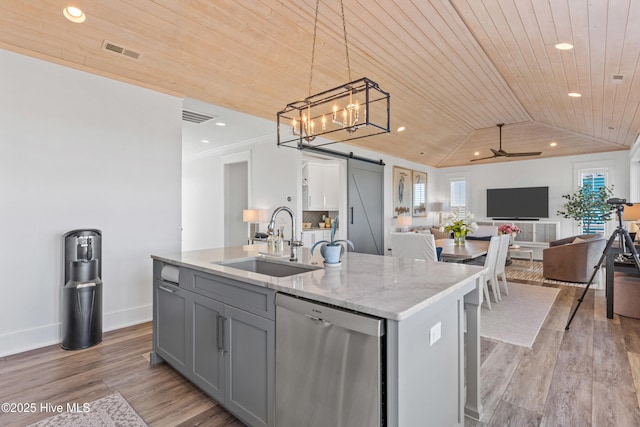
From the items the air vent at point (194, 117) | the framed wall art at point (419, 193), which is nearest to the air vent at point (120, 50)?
the air vent at point (194, 117)

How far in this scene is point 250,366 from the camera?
5.96 ft

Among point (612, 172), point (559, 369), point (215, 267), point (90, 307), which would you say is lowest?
point (559, 369)

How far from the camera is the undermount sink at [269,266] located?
7.44 feet

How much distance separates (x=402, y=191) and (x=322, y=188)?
247 centimetres

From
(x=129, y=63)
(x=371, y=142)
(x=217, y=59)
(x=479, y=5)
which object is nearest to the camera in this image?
(x=479, y=5)

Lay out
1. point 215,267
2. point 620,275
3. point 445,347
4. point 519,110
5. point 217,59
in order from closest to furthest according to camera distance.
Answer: point 445,347 → point 215,267 → point 217,59 → point 620,275 → point 519,110

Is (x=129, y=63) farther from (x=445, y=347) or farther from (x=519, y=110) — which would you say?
(x=519, y=110)

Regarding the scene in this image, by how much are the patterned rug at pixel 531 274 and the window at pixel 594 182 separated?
1.39 m

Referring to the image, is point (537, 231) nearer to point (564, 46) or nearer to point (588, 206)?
point (588, 206)

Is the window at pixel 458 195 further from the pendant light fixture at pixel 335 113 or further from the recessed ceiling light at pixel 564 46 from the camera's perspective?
the recessed ceiling light at pixel 564 46

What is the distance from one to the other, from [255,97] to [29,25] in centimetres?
229

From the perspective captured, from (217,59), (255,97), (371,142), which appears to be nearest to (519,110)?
(371,142)

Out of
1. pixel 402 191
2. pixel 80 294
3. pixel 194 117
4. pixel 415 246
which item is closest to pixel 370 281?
pixel 415 246

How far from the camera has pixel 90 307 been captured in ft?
9.83
